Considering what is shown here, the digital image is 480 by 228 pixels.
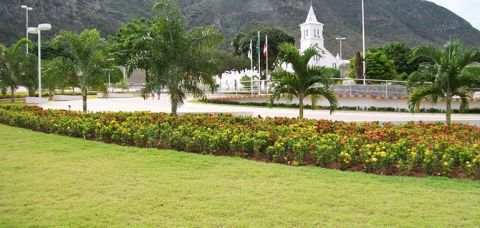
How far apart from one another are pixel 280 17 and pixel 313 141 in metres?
101

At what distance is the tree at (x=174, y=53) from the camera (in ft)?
46.1

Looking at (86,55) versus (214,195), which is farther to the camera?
(86,55)

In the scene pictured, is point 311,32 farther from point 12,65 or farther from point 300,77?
point 300,77

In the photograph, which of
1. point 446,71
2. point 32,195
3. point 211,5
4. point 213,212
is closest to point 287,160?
point 213,212

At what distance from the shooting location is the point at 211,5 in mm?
111250

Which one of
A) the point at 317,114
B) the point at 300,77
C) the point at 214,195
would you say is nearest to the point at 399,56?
the point at 317,114

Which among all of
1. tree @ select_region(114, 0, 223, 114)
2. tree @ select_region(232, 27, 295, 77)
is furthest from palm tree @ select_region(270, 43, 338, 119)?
tree @ select_region(232, 27, 295, 77)

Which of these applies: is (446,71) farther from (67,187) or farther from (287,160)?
(67,187)

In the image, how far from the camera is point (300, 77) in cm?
1272

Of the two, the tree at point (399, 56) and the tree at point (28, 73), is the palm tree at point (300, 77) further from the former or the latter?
the tree at point (399, 56)

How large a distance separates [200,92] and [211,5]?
99.8 meters

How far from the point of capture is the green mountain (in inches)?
3440

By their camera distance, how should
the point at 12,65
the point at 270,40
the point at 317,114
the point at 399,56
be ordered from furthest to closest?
the point at 270,40 < the point at 399,56 < the point at 12,65 < the point at 317,114

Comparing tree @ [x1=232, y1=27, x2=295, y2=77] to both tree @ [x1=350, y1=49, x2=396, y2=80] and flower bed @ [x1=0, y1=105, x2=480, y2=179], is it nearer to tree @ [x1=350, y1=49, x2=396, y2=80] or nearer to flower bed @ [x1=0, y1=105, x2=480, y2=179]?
tree @ [x1=350, y1=49, x2=396, y2=80]
